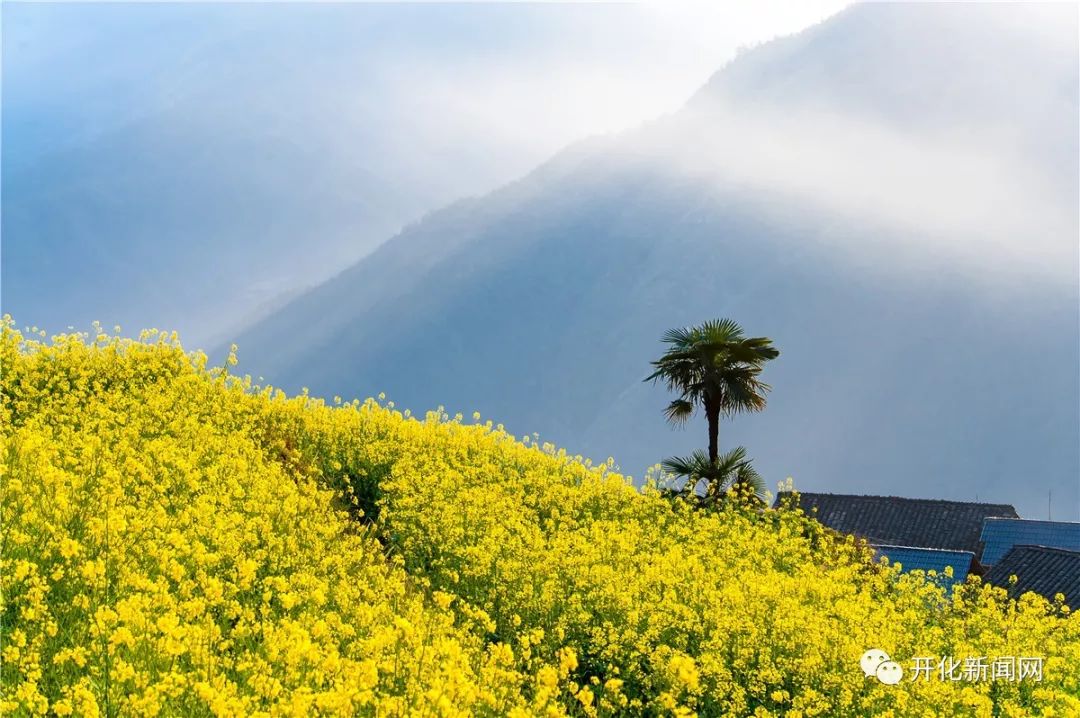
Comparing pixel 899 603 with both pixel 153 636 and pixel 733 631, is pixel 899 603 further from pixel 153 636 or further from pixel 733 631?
pixel 153 636

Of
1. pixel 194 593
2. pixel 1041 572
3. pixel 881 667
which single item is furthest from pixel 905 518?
pixel 194 593

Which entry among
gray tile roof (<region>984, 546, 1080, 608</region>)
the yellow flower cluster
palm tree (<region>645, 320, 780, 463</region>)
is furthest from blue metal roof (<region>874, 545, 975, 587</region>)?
the yellow flower cluster

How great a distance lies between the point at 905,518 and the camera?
4878 cm

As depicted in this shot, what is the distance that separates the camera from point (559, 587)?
43.3ft

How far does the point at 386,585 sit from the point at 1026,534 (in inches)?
1464

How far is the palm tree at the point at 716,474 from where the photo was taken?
854 inches

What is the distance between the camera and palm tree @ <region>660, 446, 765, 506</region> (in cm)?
2170

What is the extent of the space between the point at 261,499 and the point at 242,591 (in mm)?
2602

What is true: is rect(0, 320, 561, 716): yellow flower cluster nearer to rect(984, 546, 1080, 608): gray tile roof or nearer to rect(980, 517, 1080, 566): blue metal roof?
rect(984, 546, 1080, 608): gray tile roof

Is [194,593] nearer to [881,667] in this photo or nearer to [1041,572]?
[881,667]

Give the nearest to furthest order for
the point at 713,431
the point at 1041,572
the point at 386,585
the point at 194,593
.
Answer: the point at 194,593 → the point at 386,585 → the point at 713,431 → the point at 1041,572

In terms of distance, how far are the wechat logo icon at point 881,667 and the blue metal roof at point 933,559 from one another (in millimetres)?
24449

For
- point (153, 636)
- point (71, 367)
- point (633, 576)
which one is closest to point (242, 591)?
point (153, 636)

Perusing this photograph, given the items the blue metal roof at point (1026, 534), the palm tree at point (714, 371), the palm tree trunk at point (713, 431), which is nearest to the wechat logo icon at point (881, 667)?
the palm tree trunk at point (713, 431)
